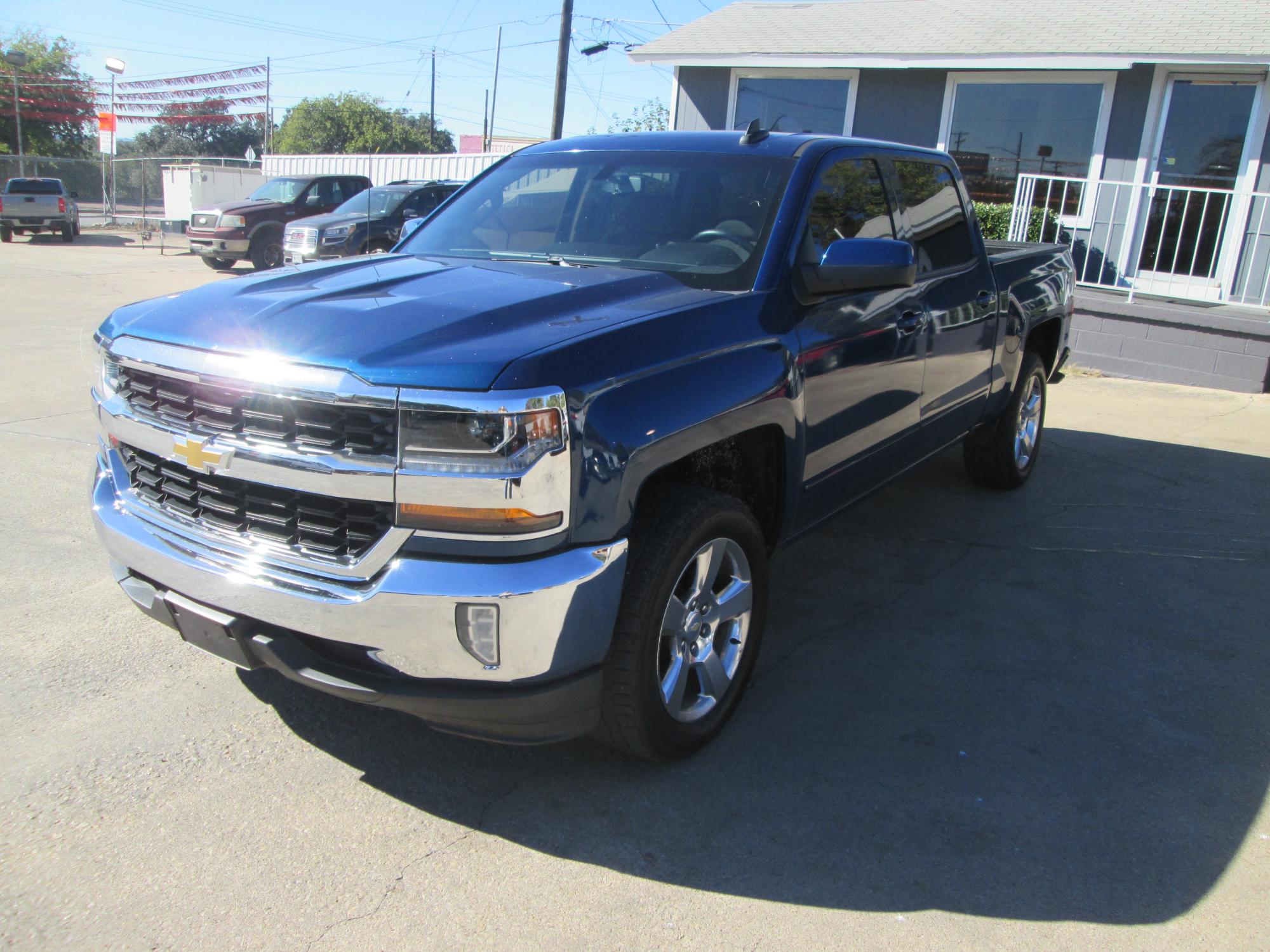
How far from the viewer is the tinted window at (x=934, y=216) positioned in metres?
4.41

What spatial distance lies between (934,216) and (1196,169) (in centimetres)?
968

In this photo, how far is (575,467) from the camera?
2.40 meters

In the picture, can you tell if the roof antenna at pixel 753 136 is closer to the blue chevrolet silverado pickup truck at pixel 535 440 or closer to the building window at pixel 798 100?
the blue chevrolet silverado pickup truck at pixel 535 440

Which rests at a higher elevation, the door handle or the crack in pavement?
the door handle

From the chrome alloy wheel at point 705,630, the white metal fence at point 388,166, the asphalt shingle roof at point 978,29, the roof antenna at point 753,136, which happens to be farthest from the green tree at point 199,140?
the chrome alloy wheel at point 705,630

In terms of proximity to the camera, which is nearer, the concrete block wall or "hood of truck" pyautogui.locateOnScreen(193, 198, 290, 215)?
the concrete block wall

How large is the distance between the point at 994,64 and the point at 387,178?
1901 cm

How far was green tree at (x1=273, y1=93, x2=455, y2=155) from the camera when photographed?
74938 mm

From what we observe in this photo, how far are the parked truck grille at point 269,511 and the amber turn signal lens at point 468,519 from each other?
6cm

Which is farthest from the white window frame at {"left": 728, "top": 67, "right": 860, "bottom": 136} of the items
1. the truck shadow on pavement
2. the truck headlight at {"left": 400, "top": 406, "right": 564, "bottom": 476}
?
the truck headlight at {"left": 400, "top": 406, "right": 564, "bottom": 476}

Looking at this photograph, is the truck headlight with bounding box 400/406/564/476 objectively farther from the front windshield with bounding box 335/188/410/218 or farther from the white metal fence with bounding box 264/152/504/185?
the white metal fence with bounding box 264/152/504/185

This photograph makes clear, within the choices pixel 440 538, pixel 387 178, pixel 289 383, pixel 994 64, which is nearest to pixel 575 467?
pixel 440 538

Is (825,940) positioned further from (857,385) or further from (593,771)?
(857,385)

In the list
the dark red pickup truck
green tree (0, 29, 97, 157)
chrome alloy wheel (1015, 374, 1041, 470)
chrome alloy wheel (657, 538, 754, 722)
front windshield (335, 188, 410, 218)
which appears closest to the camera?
chrome alloy wheel (657, 538, 754, 722)
